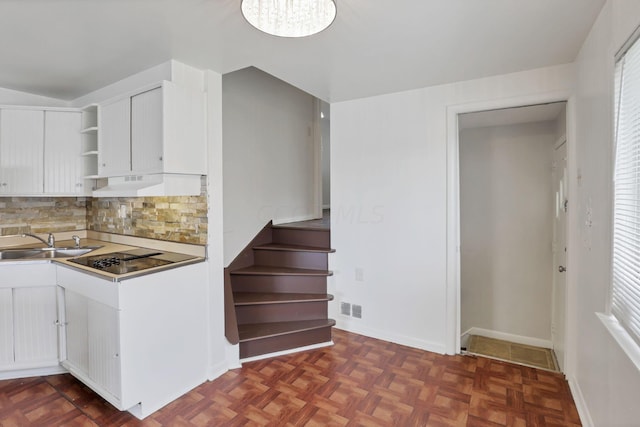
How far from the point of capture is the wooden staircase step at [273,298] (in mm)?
2990

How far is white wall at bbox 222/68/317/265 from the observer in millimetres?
3201

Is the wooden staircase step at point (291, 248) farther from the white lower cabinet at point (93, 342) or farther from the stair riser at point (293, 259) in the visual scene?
Answer: the white lower cabinet at point (93, 342)

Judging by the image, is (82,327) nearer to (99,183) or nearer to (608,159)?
(99,183)

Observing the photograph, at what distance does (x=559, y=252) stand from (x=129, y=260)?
3.65m

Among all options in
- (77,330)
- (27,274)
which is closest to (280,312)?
(77,330)

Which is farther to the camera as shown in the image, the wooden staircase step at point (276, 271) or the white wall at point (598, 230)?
the wooden staircase step at point (276, 271)

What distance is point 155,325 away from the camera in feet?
6.91

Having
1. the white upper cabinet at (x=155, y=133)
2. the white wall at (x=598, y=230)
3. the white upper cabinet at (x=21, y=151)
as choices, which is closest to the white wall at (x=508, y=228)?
the white wall at (x=598, y=230)

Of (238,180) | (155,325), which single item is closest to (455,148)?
(238,180)

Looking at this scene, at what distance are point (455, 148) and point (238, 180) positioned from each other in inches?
79.8

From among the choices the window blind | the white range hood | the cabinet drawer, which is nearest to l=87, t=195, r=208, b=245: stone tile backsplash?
the white range hood

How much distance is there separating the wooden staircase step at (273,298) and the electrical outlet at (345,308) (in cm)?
26

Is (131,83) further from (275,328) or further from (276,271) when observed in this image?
(275,328)

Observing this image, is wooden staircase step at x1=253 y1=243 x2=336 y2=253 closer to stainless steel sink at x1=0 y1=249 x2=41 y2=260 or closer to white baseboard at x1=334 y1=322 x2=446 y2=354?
white baseboard at x1=334 y1=322 x2=446 y2=354
